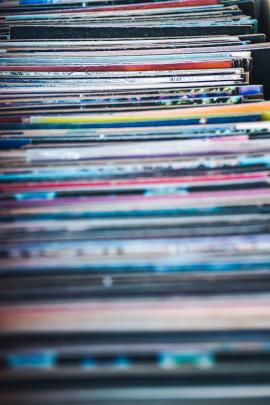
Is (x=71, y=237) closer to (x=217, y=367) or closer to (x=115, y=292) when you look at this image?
(x=115, y=292)

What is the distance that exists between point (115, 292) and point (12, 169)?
0.72ft

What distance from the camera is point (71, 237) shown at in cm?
58

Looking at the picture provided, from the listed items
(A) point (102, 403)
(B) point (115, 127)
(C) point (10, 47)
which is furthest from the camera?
(C) point (10, 47)

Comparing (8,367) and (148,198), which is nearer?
(8,367)

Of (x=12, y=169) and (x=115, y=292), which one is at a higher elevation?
(x=12, y=169)

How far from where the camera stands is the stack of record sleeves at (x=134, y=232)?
50 cm

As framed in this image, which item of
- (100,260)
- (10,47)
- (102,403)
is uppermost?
(10,47)

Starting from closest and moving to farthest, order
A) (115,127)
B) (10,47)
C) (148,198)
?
(148,198), (115,127), (10,47)

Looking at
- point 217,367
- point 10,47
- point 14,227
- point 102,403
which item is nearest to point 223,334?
point 217,367

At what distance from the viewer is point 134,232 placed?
1.93 ft

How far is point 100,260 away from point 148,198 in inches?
3.9

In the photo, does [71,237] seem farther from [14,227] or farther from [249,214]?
[249,214]

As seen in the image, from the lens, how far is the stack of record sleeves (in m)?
0.50

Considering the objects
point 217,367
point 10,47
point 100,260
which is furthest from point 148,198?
point 10,47
